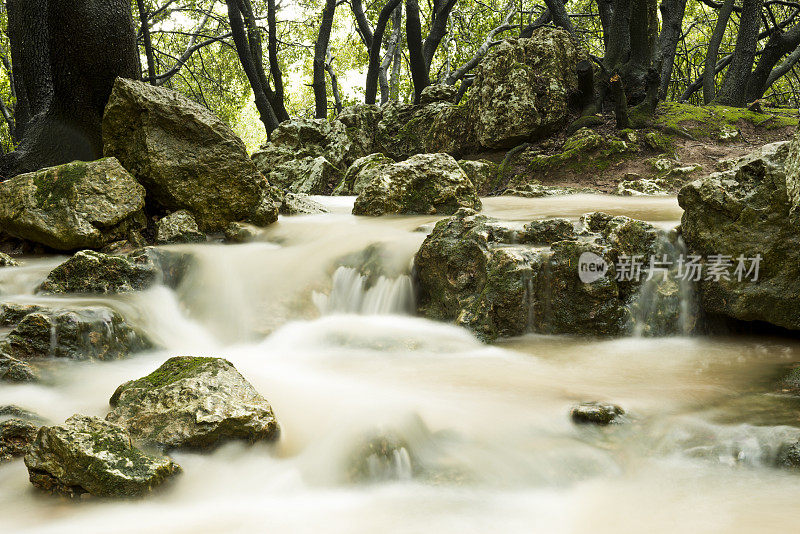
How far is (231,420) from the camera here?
2.83m

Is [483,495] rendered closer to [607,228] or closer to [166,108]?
[607,228]

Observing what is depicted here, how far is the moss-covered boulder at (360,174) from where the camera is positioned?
9.37 m

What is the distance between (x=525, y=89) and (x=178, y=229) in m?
6.69

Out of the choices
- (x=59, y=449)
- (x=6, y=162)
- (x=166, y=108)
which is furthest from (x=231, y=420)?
(x=6, y=162)

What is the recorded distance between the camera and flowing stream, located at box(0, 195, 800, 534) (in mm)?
2414

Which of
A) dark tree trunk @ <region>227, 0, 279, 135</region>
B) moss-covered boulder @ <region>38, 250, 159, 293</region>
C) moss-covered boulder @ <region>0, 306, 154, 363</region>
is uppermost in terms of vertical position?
dark tree trunk @ <region>227, 0, 279, 135</region>

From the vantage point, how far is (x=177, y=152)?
618 cm

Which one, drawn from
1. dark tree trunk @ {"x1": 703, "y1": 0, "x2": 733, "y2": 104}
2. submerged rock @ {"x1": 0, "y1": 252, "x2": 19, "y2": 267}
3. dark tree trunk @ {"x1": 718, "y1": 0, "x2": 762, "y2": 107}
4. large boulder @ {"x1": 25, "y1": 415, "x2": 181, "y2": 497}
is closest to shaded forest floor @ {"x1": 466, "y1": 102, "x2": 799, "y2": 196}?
dark tree trunk @ {"x1": 718, "y1": 0, "x2": 762, "y2": 107}

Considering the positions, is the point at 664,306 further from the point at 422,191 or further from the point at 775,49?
the point at 775,49

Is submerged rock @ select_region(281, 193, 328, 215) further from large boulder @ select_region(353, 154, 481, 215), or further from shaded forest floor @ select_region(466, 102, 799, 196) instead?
shaded forest floor @ select_region(466, 102, 799, 196)

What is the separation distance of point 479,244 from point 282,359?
195 centimetres

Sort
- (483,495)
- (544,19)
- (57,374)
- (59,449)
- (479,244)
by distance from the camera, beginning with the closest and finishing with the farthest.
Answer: (59,449)
(483,495)
(57,374)
(479,244)
(544,19)

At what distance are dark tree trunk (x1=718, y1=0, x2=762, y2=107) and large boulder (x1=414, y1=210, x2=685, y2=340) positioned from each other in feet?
27.0

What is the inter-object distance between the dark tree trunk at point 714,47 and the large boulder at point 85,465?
13.2 metres
